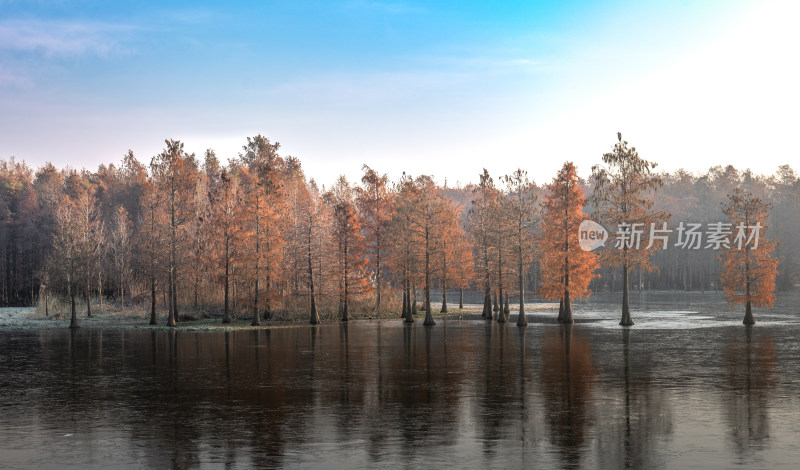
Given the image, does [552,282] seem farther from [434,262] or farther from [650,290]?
[650,290]

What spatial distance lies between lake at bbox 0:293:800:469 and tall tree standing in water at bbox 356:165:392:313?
101 ft

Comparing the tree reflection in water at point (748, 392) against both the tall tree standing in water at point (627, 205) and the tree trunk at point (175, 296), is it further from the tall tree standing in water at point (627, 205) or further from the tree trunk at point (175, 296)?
the tree trunk at point (175, 296)

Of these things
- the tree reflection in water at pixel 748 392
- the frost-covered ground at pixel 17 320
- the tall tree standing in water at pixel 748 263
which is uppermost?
the tall tree standing in water at pixel 748 263

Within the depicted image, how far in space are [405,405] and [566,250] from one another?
42044 mm

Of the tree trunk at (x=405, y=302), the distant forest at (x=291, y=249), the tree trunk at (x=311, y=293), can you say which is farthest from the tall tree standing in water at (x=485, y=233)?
the tree trunk at (x=311, y=293)

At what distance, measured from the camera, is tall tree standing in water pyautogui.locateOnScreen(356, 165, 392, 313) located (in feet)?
237

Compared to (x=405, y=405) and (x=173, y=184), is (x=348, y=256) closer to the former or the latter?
(x=173, y=184)

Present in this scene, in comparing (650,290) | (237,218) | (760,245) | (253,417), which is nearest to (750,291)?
(760,245)

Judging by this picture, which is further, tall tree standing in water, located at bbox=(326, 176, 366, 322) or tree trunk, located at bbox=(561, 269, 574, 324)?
tall tree standing in water, located at bbox=(326, 176, 366, 322)

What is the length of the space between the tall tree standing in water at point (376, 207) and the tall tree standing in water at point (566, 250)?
1780 cm

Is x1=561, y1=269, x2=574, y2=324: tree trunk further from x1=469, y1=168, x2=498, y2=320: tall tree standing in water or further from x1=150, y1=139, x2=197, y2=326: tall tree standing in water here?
x1=150, y1=139, x2=197, y2=326: tall tree standing in water

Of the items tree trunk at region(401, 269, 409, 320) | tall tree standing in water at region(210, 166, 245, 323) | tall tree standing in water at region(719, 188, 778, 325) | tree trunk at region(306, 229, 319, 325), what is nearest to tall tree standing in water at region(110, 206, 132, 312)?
tall tree standing in water at region(210, 166, 245, 323)

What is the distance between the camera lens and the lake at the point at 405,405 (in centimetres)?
1469

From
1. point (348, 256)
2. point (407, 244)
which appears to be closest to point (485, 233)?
point (407, 244)
